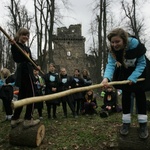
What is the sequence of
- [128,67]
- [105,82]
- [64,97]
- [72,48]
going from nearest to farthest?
[105,82] < [128,67] < [64,97] < [72,48]

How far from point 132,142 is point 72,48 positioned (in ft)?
154

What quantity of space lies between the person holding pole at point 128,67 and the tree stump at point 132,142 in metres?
0.07

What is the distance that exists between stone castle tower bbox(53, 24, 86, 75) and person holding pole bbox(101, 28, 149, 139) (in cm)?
4372

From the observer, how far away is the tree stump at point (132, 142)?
449 centimetres

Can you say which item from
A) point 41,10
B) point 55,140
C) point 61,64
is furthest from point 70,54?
point 55,140

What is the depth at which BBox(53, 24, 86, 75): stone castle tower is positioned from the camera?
49281 millimetres

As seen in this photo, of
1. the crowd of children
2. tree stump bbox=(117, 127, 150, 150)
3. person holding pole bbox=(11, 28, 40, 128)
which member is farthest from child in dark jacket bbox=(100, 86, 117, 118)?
tree stump bbox=(117, 127, 150, 150)

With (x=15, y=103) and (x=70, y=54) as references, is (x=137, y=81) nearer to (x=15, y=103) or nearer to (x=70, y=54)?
(x=15, y=103)

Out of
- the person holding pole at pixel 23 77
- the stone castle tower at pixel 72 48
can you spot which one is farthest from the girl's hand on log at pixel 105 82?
the stone castle tower at pixel 72 48

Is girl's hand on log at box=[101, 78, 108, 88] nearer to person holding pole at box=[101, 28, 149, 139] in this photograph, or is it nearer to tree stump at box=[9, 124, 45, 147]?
person holding pole at box=[101, 28, 149, 139]

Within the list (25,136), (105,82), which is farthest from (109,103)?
(105,82)

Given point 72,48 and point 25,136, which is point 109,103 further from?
point 72,48

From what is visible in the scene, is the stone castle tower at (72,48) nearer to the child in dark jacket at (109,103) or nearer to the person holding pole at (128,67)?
the child in dark jacket at (109,103)

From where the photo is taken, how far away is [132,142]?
14.9 ft
